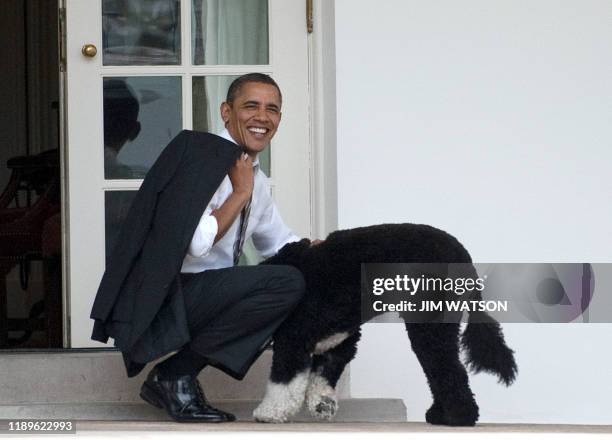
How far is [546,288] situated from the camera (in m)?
4.89

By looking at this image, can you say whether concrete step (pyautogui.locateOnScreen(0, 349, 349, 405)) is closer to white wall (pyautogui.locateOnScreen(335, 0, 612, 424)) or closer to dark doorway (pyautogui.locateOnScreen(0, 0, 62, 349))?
white wall (pyautogui.locateOnScreen(335, 0, 612, 424))

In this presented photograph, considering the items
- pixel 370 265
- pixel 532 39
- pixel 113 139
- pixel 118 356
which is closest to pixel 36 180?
pixel 113 139

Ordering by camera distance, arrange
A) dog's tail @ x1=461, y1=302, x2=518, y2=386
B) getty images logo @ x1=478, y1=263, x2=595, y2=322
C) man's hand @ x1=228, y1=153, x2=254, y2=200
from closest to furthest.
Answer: dog's tail @ x1=461, y1=302, x2=518, y2=386 < man's hand @ x1=228, y1=153, x2=254, y2=200 < getty images logo @ x1=478, y1=263, x2=595, y2=322

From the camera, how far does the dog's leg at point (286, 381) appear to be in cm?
387

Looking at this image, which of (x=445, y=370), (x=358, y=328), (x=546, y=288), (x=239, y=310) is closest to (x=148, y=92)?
(x=239, y=310)

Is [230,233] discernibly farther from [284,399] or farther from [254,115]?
[284,399]

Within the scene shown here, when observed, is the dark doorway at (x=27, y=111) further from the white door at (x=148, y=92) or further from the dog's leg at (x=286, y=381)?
the dog's leg at (x=286, y=381)

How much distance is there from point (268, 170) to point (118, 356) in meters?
0.91

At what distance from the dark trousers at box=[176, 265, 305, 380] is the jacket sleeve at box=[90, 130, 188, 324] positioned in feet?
0.68

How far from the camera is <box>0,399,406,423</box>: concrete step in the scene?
14.5 feet

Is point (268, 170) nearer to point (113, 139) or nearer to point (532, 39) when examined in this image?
point (113, 139)

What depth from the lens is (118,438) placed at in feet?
12.3

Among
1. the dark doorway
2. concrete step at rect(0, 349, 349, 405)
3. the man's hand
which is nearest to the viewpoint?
the man's hand

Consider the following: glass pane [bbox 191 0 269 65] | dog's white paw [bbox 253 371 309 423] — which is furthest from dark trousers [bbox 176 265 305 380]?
glass pane [bbox 191 0 269 65]
